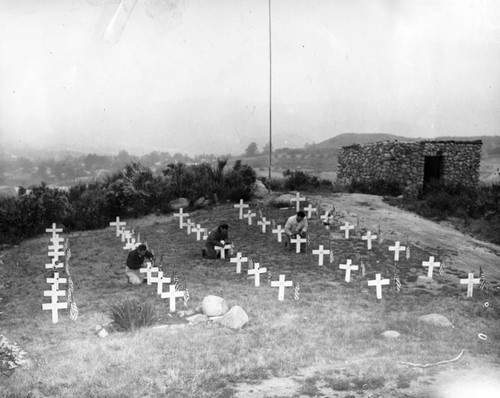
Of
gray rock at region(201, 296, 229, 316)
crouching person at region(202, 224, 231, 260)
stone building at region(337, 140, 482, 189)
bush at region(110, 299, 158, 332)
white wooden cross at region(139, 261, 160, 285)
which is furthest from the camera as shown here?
stone building at region(337, 140, 482, 189)

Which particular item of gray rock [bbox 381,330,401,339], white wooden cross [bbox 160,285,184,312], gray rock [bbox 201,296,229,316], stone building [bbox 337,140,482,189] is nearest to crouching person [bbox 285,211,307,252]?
gray rock [bbox 201,296,229,316]

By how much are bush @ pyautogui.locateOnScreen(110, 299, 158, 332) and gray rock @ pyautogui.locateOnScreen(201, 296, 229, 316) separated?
0.94 metres

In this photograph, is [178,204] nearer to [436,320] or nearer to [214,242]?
[214,242]

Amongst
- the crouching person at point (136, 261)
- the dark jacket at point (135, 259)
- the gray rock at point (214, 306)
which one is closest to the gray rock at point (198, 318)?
the gray rock at point (214, 306)

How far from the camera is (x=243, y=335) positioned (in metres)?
7.24

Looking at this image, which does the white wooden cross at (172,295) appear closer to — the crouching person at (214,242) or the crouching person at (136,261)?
the crouching person at (136,261)

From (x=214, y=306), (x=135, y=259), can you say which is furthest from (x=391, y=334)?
(x=135, y=259)

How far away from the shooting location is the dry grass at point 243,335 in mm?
5660

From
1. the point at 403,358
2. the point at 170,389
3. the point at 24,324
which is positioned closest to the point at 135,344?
the point at 170,389

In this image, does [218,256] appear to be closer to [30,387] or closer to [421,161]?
[30,387]

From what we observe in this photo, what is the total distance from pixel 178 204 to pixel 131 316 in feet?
39.3

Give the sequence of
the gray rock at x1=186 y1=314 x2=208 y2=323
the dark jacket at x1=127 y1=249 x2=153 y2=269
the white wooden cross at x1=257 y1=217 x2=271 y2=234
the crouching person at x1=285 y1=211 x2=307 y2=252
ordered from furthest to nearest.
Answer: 1. the white wooden cross at x1=257 y1=217 x2=271 y2=234
2. the crouching person at x1=285 y1=211 x2=307 y2=252
3. the dark jacket at x1=127 y1=249 x2=153 y2=269
4. the gray rock at x1=186 y1=314 x2=208 y2=323

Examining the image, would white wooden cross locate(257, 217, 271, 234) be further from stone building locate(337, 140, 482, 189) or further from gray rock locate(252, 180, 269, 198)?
stone building locate(337, 140, 482, 189)

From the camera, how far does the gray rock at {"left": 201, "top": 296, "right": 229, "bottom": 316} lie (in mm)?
8203
